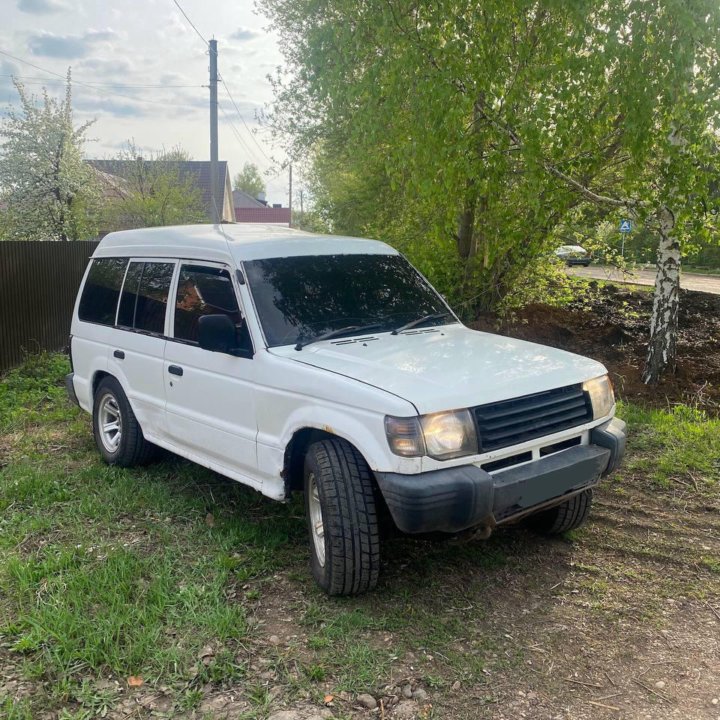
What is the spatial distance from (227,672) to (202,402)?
1.87 m

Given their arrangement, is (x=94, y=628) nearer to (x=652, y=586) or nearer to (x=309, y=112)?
(x=652, y=586)

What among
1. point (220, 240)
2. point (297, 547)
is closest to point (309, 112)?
point (220, 240)

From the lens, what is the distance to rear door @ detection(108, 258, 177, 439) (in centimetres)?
511

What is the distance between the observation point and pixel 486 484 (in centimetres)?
331

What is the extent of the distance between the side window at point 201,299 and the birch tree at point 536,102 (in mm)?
3027

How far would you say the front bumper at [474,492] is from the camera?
10.7 feet

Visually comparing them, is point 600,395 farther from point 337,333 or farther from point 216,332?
point 216,332

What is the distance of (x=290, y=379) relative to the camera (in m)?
3.86

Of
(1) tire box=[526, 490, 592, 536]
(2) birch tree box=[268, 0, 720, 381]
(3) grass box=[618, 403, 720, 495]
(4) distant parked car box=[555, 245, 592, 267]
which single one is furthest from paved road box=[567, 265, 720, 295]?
(1) tire box=[526, 490, 592, 536]

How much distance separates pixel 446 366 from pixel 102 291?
3515 millimetres

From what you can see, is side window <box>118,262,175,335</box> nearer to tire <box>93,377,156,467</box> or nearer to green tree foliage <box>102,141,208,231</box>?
tire <box>93,377,156,467</box>

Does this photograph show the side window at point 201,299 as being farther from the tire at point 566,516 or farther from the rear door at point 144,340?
the tire at point 566,516

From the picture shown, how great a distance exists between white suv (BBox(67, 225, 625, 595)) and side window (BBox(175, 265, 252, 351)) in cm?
1

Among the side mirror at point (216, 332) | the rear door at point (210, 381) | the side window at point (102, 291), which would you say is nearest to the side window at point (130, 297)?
the side window at point (102, 291)
